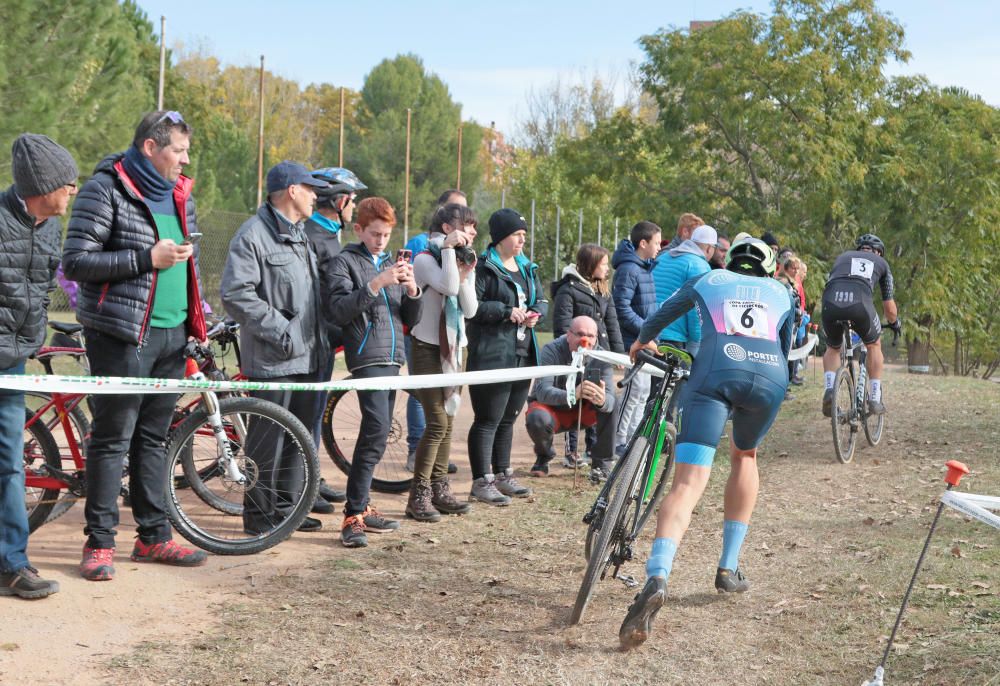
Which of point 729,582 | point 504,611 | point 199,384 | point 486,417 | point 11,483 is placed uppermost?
point 199,384

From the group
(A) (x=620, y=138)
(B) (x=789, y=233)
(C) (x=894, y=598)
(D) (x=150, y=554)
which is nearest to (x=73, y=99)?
(A) (x=620, y=138)

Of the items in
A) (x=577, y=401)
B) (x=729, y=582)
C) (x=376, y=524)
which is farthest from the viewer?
(x=577, y=401)

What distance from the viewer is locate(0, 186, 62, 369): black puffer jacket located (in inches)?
195

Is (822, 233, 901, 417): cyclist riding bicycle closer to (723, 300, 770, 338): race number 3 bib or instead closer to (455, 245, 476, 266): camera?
(455, 245, 476, 266): camera

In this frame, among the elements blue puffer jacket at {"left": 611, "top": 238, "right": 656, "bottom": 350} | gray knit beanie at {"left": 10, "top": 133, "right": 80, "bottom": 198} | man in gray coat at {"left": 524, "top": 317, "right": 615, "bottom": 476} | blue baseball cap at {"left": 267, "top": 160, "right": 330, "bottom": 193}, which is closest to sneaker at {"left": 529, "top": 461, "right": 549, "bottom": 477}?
man in gray coat at {"left": 524, "top": 317, "right": 615, "bottom": 476}

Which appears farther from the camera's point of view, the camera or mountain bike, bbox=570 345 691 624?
the camera

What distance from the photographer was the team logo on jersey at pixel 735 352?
5.18 m

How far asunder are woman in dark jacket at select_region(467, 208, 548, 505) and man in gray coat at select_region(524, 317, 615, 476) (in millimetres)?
368

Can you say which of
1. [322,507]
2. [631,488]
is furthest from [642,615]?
[322,507]

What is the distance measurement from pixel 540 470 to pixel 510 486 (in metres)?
0.97

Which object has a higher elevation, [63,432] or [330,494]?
[63,432]

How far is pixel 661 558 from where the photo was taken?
4.82 metres

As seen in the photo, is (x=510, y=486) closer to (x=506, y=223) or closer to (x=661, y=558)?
(x=506, y=223)

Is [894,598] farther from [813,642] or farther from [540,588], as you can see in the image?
[540,588]
